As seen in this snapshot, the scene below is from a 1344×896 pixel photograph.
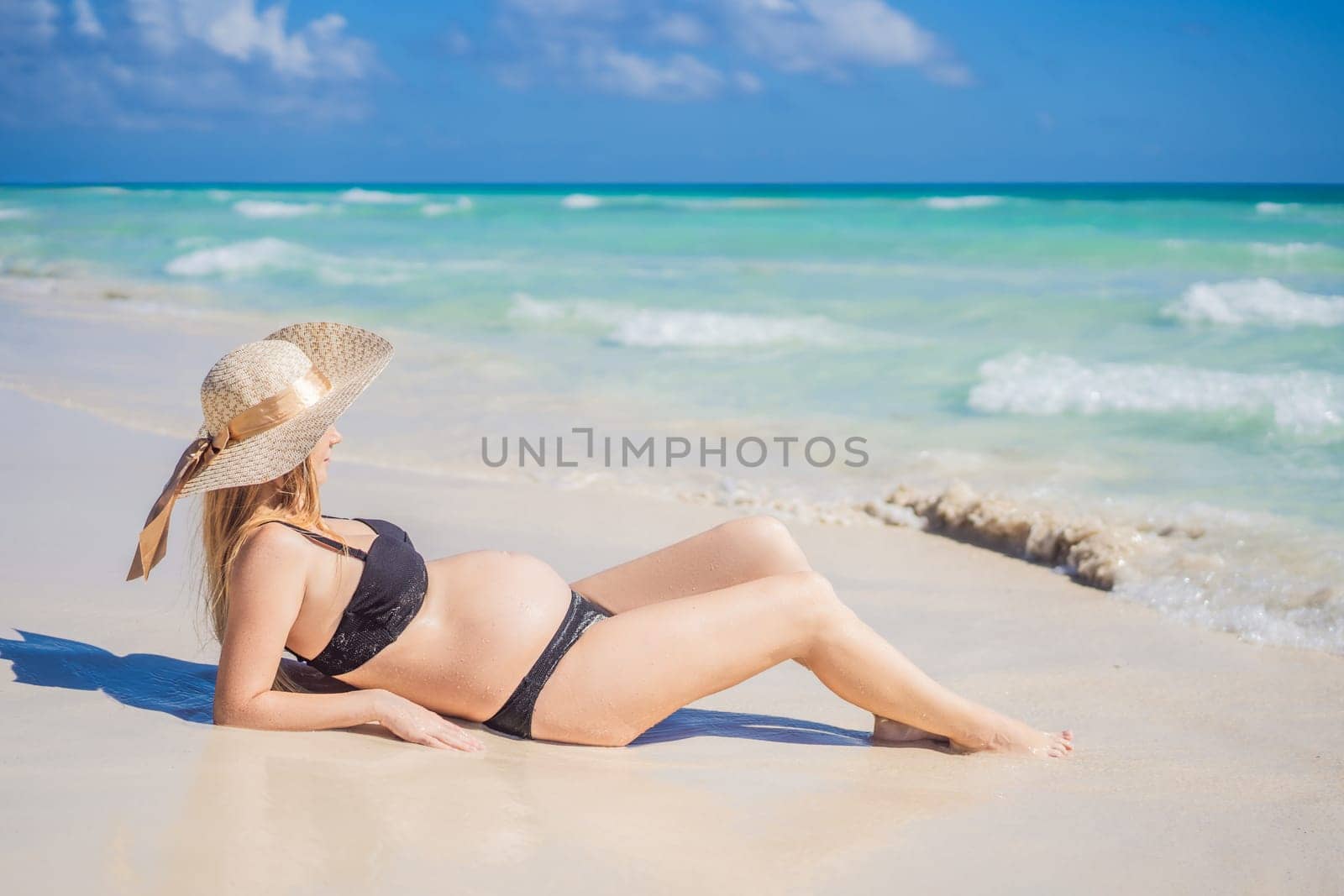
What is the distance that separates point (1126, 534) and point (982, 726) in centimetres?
286

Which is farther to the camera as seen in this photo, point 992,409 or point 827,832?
point 992,409

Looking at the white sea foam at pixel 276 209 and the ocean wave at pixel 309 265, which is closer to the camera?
the ocean wave at pixel 309 265

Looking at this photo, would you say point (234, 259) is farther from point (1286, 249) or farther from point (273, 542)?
point (273, 542)

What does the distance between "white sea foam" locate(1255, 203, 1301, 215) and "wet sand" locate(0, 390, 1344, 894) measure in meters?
26.0

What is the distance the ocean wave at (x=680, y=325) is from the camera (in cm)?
1305

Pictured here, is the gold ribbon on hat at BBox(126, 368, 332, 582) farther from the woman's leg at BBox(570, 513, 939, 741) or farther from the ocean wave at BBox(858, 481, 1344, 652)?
the ocean wave at BBox(858, 481, 1344, 652)

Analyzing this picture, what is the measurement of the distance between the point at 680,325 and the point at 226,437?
11.4 meters

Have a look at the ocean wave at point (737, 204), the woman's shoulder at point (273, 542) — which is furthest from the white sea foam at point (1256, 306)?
the ocean wave at point (737, 204)

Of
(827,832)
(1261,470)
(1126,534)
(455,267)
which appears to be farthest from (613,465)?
(455,267)

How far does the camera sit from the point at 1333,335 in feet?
38.5

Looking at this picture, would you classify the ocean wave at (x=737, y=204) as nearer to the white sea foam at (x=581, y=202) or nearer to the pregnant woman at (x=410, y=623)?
the white sea foam at (x=581, y=202)

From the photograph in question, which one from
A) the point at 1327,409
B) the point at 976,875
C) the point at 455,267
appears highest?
the point at 455,267

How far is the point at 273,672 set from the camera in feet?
8.33

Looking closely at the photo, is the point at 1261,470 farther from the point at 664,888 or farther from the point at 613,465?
Result: the point at 664,888
